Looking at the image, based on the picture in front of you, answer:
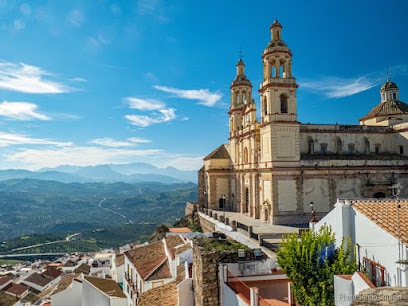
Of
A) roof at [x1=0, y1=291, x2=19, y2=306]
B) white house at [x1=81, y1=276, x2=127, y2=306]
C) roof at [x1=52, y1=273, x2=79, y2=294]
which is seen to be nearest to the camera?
white house at [x1=81, y1=276, x2=127, y2=306]

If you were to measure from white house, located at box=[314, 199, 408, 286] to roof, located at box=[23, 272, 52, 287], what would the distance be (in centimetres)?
4331

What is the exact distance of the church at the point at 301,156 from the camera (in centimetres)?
3444

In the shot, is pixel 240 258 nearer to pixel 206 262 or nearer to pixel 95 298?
pixel 206 262

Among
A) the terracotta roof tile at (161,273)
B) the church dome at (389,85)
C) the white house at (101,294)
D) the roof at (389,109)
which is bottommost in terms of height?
the white house at (101,294)

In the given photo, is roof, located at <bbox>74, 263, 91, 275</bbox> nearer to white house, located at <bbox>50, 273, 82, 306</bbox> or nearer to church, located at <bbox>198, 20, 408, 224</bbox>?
white house, located at <bbox>50, 273, 82, 306</bbox>

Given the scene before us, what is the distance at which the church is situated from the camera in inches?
1356

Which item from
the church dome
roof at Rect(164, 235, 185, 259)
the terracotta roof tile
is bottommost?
the terracotta roof tile

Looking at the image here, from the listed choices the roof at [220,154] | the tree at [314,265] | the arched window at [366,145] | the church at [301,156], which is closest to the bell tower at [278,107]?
the church at [301,156]

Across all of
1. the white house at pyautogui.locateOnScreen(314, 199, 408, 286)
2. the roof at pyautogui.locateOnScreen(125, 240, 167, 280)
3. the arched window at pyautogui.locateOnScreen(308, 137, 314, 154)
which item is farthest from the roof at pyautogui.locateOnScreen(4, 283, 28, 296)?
the white house at pyautogui.locateOnScreen(314, 199, 408, 286)

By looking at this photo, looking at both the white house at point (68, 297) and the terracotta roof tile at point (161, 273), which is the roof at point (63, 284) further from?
the terracotta roof tile at point (161, 273)

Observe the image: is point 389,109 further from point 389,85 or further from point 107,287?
point 107,287

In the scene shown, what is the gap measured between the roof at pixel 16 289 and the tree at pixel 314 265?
40717 millimetres

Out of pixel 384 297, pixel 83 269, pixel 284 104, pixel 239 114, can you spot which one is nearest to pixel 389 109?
pixel 284 104

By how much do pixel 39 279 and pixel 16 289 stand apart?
386 centimetres
